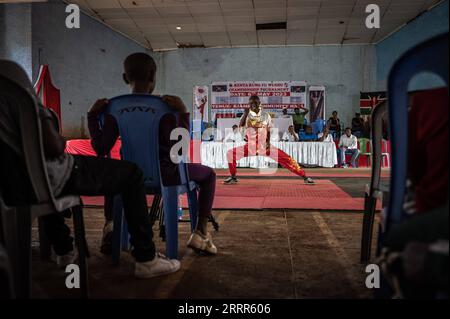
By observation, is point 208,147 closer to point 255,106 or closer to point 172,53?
point 255,106

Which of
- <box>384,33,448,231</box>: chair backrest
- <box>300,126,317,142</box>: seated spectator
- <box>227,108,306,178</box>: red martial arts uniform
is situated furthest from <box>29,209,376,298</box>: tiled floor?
<box>300,126,317,142</box>: seated spectator

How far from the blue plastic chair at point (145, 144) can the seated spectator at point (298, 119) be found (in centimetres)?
929

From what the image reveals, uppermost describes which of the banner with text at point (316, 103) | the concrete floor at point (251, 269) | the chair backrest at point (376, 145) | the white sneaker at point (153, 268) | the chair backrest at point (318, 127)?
the banner with text at point (316, 103)

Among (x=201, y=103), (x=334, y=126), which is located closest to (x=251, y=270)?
(x=334, y=126)

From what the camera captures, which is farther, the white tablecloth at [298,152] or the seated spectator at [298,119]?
the seated spectator at [298,119]

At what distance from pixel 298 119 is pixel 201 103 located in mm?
3346

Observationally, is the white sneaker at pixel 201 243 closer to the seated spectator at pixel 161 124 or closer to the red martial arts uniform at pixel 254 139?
the seated spectator at pixel 161 124

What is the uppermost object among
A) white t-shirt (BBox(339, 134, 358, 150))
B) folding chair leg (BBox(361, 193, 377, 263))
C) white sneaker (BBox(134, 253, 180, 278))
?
white t-shirt (BBox(339, 134, 358, 150))

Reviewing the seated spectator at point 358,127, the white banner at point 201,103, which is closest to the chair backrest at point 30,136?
the seated spectator at point 358,127

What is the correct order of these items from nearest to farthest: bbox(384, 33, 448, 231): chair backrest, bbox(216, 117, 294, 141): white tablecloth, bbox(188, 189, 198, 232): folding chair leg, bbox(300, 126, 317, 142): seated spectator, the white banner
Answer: bbox(384, 33, 448, 231): chair backrest → bbox(188, 189, 198, 232): folding chair leg → bbox(216, 117, 294, 141): white tablecloth → bbox(300, 126, 317, 142): seated spectator → the white banner

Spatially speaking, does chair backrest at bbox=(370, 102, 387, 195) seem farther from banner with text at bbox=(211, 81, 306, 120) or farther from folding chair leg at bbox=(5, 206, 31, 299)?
banner with text at bbox=(211, 81, 306, 120)

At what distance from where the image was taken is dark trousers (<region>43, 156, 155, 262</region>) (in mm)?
1609

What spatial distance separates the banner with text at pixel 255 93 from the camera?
42.4 feet

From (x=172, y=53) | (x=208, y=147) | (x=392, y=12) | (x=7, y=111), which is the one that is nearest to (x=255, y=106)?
(x=208, y=147)
